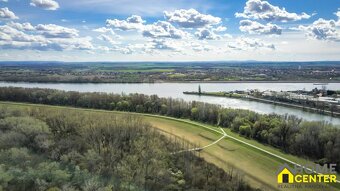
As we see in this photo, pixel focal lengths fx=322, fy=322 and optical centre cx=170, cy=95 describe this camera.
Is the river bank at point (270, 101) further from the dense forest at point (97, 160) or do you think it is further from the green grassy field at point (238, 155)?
the dense forest at point (97, 160)

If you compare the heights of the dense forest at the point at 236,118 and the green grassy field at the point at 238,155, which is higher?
the dense forest at the point at 236,118

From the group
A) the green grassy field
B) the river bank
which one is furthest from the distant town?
the green grassy field

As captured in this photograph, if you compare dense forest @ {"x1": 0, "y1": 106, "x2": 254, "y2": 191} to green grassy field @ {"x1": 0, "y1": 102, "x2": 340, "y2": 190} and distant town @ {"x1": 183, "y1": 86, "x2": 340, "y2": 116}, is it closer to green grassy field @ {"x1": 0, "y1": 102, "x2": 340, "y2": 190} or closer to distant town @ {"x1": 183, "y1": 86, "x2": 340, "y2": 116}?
green grassy field @ {"x1": 0, "y1": 102, "x2": 340, "y2": 190}

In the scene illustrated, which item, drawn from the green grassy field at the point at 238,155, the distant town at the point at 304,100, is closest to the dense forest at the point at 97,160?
the green grassy field at the point at 238,155

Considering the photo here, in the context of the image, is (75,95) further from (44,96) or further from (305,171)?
(305,171)

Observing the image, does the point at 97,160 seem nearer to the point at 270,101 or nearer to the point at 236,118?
the point at 236,118

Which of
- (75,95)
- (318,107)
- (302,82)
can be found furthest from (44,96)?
(302,82)
